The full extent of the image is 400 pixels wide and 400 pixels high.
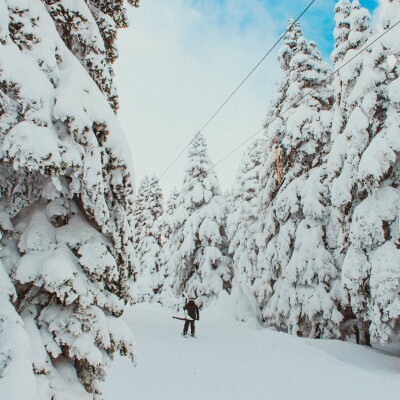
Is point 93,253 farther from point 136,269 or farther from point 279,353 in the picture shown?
point 279,353

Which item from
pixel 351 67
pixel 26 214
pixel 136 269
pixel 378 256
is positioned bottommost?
pixel 136 269

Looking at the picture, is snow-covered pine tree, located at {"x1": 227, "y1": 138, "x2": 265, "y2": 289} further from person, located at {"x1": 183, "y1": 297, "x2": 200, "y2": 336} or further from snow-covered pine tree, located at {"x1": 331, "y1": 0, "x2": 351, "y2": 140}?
person, located at {"x1": 183, "y1": 297, "x2": 200, "y2": 336}

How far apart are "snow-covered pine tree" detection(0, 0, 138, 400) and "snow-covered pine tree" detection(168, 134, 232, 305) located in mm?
17697

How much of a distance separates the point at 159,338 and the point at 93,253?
30.4 feet

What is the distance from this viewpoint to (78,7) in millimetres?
4723

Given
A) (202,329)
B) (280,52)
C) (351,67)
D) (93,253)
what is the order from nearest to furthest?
(93,253), (351,67), (202,329), (280,52)

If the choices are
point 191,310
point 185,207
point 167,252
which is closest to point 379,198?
point 191,310

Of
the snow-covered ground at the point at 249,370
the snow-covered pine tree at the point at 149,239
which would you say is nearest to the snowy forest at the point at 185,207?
the snow-covered ground at the point at 249,370

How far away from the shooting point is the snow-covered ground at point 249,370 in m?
7.31

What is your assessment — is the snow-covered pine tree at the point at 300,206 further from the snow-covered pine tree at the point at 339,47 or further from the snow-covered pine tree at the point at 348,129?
the snow-covered pine tree at the point at 339,47

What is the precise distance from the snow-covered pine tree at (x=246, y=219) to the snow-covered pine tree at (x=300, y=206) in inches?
152

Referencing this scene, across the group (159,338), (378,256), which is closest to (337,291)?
(378,256)

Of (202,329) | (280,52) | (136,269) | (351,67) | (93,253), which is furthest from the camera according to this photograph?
(280,52)

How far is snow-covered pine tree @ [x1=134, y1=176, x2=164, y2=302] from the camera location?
108 ft
